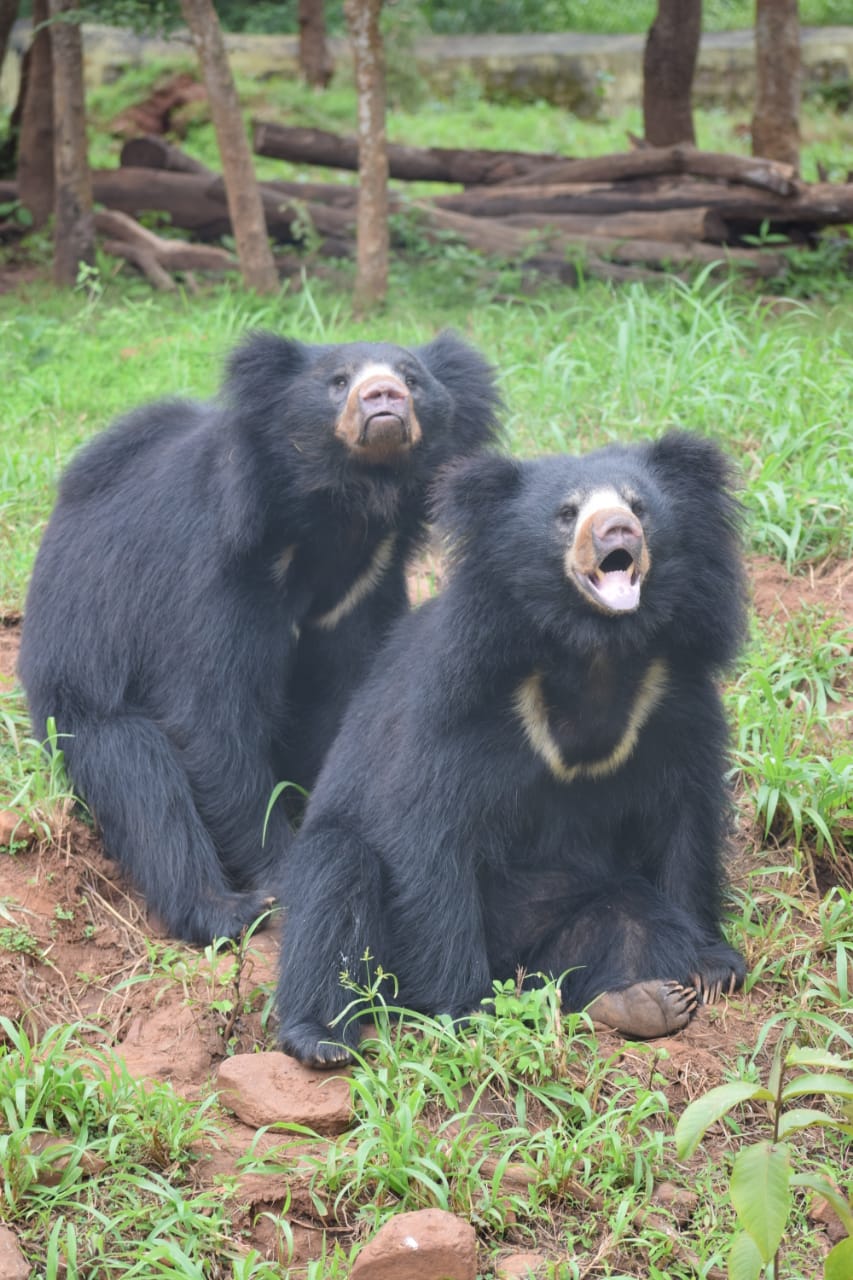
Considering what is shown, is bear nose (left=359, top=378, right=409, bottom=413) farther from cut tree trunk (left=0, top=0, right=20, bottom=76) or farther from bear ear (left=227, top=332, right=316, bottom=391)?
cut tree trunk (left=0, top=0, right=20, bottom=76)

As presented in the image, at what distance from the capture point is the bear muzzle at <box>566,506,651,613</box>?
325 cm

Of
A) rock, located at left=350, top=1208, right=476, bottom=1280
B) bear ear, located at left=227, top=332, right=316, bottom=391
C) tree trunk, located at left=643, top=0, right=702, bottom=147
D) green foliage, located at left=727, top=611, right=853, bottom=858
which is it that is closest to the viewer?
rock, located at left=350, top=1208, right=476, bottom=1280

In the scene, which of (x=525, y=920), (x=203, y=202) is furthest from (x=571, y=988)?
(x=203, y=202)

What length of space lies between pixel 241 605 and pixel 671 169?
207 inches

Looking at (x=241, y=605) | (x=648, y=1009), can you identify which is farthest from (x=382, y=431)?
(x=648, y=1009)

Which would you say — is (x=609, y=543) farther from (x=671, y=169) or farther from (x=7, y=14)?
(x=7, y=14)

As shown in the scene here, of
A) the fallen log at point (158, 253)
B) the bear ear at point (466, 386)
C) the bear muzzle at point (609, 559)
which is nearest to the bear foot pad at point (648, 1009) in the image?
the bear muzzle at point (609, 559)

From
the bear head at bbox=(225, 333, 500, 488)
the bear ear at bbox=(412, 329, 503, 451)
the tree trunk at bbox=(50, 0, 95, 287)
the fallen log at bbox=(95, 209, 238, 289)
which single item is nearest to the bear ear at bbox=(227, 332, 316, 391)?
the bear head at bbox=(225, 333, 500, 488)

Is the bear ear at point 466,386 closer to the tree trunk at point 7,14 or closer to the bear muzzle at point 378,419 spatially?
the bear muzzle at point 378,419

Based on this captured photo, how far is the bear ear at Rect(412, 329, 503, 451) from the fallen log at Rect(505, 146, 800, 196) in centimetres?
399

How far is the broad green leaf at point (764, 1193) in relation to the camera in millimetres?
1969

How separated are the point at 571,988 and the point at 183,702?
4.69 ft

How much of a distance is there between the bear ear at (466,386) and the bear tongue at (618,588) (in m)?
1.40

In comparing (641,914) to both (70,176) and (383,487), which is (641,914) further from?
(70,176)
